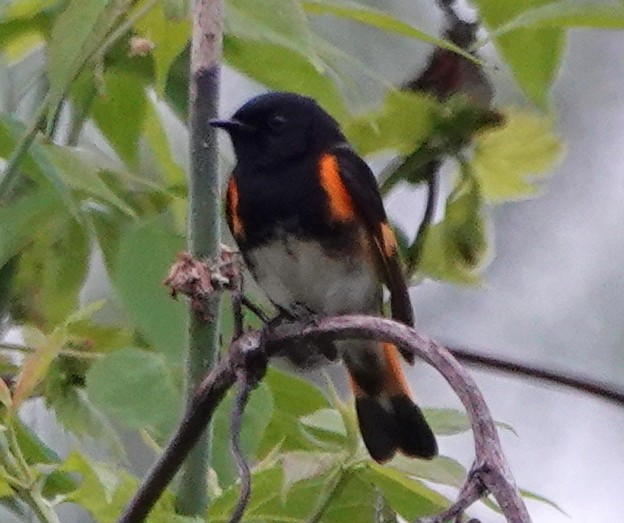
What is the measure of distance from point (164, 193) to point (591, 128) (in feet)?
8.16

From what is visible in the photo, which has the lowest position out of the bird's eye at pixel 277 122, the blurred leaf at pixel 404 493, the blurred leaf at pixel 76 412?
the blurred leaf at pixel 76 412

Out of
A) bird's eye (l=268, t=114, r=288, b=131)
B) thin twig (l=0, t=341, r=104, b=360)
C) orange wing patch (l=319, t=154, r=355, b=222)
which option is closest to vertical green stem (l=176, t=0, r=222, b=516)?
thin twig (l=0, t=341, r=104, b=360)

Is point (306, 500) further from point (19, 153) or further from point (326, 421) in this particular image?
point (19, 153)

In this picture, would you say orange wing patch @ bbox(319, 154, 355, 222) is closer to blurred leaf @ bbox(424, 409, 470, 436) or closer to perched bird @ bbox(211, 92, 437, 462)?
perched bird @ bbox(211, 92, 437, 462)

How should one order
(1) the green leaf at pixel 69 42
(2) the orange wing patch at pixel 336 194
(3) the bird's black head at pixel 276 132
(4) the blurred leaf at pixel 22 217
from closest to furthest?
1. (1) the green leaf at pixel 69 42
2. (4) the blurred leaf at pixel 22 217
3. (2) the orange wing patch at pixel 336 194
4. (3) the bird's black head at pixel 276 132

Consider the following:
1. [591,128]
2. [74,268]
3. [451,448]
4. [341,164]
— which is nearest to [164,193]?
[74,268]

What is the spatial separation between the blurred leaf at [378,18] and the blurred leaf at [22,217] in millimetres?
196

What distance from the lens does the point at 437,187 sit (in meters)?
0.82

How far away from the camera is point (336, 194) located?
113 cm

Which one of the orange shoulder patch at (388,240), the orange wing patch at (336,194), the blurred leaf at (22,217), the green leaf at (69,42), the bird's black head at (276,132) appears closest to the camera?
the green leaf at (69,42)

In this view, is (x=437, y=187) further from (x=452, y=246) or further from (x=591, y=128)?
(x=591, y=128)

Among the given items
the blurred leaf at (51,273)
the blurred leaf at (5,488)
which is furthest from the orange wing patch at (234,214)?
the blurred leaf at (5,488)

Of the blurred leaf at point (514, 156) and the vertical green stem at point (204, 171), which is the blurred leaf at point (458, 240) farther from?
the vertical green stem at point (204, 171)

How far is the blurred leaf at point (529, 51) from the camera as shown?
2.60ft
